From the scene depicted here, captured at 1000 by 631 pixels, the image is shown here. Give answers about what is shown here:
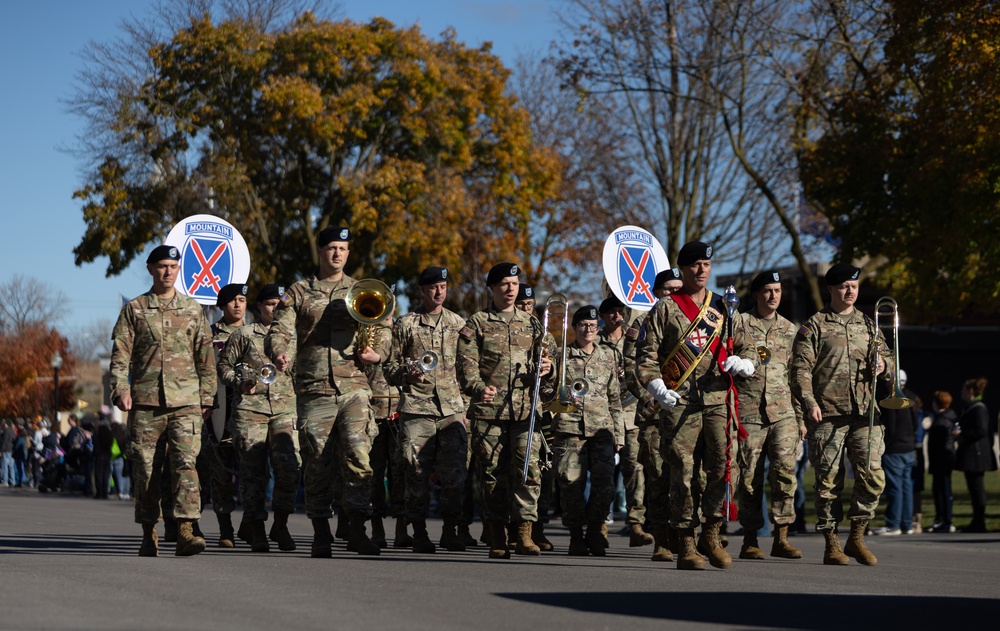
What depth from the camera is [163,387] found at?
11750mm

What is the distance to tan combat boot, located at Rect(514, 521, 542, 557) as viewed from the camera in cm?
1265

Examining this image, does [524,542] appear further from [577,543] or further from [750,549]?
[750,549]

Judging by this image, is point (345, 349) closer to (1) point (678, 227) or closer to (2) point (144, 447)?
(2) point (144, 447)

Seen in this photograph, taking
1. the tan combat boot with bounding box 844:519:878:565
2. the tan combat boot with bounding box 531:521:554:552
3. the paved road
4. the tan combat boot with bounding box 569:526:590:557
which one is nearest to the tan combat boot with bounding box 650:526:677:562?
the paved road

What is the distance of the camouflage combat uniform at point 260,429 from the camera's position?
1316cm

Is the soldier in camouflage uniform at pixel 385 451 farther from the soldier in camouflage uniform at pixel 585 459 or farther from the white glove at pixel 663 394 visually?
the white glove at pixel 663 394

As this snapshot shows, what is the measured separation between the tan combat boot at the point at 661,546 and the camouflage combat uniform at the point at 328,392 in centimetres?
232

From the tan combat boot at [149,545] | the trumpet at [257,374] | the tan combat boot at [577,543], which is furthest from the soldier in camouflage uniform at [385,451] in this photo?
the tan combat boot at [149,545]

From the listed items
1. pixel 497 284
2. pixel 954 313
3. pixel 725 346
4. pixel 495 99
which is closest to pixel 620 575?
pixel 725 346

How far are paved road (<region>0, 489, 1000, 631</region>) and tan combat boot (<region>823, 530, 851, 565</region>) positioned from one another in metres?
0.16

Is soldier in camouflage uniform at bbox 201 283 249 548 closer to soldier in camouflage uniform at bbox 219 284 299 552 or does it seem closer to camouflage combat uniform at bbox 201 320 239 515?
camouflage combat uniform at bbox 201 320 239 515

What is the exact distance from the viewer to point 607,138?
1700 inches

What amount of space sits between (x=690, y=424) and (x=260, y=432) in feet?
13.8

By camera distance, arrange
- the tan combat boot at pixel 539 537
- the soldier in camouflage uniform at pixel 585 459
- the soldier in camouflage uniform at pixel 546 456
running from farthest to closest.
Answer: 1. the tan combat boot at pixel 539 537
2. the soldier in camouflage uniform at pixel 546 456
3. the soldier in camouflage uniform at pixel 585 459
